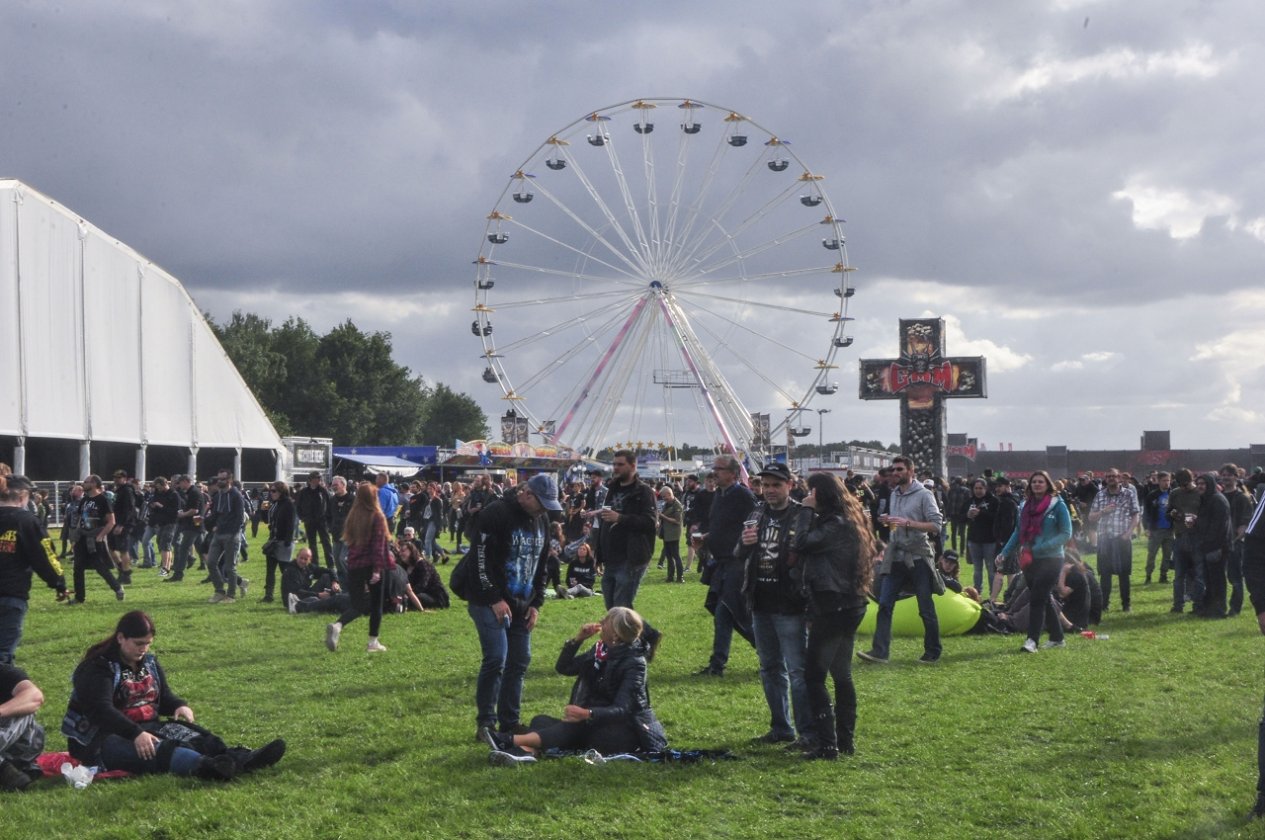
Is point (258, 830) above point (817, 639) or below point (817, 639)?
below

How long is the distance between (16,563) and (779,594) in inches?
200

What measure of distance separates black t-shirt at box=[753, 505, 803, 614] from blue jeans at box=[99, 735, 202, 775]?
359 centimetres

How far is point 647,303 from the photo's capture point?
133 ft

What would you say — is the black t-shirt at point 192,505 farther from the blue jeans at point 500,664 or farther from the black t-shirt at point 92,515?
the blue jeans at point 500,664

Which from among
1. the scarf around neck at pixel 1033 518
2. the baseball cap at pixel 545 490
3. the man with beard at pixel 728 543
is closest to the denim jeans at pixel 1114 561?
the scarf around neck at pixel 1033 518

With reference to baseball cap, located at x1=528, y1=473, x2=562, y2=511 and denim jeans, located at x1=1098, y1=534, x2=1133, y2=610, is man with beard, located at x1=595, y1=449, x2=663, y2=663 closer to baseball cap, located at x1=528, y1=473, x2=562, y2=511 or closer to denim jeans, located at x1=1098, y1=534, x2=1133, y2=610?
baseball cap, located at x1=528, y1=473, x2=562, y2=511

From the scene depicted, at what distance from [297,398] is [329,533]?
288 feet

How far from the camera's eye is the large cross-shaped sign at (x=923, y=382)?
70.9 m

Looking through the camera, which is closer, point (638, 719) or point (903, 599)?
point (638, 719)

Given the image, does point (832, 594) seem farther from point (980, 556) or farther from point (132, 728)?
point (980, 556)

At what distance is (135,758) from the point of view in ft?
23.7

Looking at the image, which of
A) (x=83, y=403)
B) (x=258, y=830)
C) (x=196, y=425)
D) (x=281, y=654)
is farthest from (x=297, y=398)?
(x=258, y=830)

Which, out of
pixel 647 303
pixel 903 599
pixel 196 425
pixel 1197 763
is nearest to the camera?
pixel 1197 763

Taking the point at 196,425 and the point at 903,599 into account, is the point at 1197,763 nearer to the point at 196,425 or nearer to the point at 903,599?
the point at 903,599
